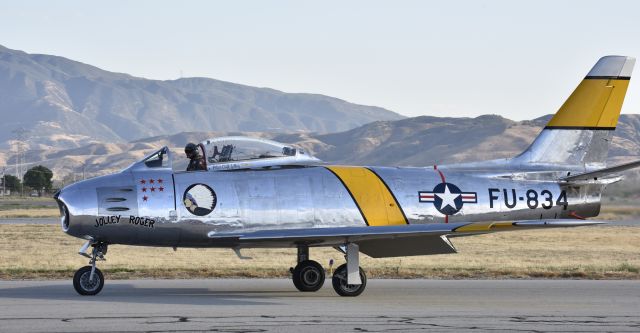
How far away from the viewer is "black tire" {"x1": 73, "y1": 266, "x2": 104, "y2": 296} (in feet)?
61.1

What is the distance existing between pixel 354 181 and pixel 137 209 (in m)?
4.51

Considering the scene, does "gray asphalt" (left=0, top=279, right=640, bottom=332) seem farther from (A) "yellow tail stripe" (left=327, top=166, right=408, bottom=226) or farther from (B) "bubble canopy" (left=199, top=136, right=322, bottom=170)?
(B) "bubble canopy" (left=199, top=136, right=322, bottom=170)

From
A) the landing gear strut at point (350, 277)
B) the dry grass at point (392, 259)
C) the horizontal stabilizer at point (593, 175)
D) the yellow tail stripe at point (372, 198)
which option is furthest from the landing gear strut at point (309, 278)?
the horizontal stabilizer at point (593, 175)

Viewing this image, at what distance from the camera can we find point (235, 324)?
1485 cm

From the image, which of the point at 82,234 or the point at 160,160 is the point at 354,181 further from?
the point at 82,234

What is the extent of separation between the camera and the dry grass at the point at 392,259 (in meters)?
25.0

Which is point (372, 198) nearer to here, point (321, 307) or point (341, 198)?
point (341, 198)

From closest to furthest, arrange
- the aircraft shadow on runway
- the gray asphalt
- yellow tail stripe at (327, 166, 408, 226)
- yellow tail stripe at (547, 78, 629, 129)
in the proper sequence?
the gray asphalt
the aircraft shadow on runway
yellow tail stripe at (327, 166, 408, 226)
yellow tail stripe at (547, 78, 629, 129)

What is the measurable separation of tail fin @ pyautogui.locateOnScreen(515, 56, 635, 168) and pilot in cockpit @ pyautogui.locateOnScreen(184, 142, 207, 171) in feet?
24.3

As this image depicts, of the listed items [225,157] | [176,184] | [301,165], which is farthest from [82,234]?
[301,165]

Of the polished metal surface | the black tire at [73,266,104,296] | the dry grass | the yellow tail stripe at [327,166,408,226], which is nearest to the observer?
the polished metal surface

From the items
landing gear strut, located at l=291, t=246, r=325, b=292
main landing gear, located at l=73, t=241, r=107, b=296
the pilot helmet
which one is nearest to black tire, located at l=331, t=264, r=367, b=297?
landing gear strut, located at l=291, t=246, r=325, b=292

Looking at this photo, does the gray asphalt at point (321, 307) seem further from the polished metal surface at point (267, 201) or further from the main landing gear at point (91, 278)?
the polished metal surface at point (267, 201)

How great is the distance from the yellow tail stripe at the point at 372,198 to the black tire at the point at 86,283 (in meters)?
5.24
